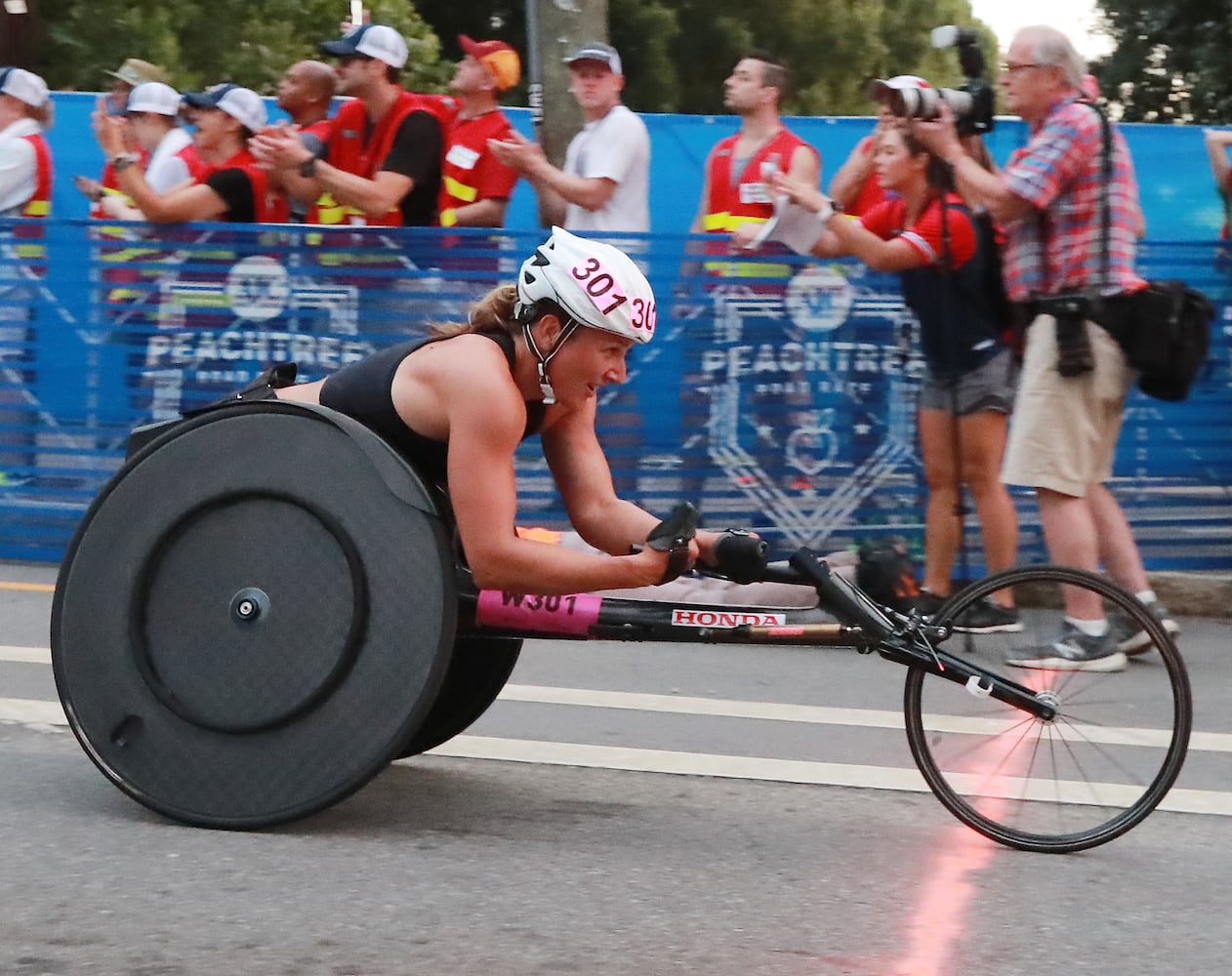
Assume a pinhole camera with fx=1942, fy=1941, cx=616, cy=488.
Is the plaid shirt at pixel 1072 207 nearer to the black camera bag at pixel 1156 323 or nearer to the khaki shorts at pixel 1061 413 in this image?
the black camera bag at pixel 1156 323

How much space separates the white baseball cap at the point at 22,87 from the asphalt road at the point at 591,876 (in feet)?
14.0

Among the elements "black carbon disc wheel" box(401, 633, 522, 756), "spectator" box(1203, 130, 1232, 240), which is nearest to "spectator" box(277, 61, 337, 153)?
"spectator" box(1203, 130, 1232, 240)

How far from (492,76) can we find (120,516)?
449cm

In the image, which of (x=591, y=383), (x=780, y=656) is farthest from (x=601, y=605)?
(x=780, y=656)

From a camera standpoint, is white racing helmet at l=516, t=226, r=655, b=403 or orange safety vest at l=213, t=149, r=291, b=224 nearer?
white racing helmet at l=516, t=226, r=655, b=403

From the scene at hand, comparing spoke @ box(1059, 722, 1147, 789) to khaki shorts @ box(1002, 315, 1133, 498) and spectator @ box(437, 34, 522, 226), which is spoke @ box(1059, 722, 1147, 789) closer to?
khaki shorts @ box(1002, 315, 1133, 498)

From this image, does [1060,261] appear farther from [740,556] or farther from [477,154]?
[477,154]

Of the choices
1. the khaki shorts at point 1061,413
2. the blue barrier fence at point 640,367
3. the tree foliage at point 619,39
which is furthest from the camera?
the tree foliage at point 619,39

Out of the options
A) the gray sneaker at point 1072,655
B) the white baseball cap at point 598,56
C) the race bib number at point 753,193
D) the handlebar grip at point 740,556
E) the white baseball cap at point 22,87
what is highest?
the white baseball cap at point 598,56

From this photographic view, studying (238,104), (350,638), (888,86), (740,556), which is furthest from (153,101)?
(740,556)

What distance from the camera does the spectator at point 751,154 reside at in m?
8.06

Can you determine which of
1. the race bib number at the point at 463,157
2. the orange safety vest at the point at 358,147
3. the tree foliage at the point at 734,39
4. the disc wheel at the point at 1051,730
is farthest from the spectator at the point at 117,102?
the tree foliage at the point at 734,39

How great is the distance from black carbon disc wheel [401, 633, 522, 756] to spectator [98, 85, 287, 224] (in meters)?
3.80

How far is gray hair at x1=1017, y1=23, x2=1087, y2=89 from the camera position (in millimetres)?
6520
